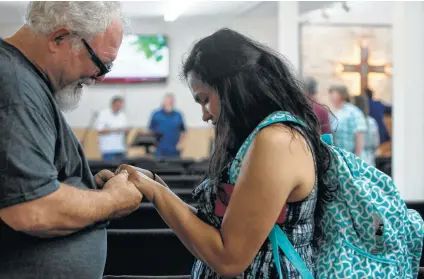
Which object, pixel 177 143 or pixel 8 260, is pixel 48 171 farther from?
pixel 177 143

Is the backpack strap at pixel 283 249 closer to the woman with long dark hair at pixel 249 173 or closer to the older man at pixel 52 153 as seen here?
the woman with long dark hair at pixel 249 173

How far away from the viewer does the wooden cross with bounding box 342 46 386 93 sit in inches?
448

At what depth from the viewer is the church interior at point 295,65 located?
18.1ft

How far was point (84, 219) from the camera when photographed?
143cm

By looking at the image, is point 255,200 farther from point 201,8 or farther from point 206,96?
point 201,8

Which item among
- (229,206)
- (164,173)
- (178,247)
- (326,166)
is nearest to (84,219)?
(229,206)

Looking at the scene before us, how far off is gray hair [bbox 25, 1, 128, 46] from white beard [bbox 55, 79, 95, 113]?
15 cm

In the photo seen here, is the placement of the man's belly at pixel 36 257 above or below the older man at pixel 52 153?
below

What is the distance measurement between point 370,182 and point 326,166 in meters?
0.11

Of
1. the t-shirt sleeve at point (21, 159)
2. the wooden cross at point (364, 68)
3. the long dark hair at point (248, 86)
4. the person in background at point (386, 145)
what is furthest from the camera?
the wooden cross at point (364, 68)

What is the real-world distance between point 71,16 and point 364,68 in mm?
10479

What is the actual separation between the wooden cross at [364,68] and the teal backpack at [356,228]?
10.0m

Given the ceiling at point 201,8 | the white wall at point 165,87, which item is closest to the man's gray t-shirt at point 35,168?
the ceiling at point 201,8

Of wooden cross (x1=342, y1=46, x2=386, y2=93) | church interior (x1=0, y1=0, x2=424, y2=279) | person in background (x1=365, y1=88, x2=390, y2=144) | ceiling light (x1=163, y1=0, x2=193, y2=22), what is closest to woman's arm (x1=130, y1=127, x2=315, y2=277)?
church interior (x1=0, y1=0, x2=424, y2=279)
